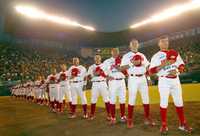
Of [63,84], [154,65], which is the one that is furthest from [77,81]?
[154,65]

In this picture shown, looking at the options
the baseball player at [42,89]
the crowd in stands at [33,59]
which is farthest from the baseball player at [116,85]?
the crowd in stands at [33,59]

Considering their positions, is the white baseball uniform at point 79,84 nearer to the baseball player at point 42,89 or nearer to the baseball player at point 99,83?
the baseball player at point 99,83

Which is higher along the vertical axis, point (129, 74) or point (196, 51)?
point (196, 51)

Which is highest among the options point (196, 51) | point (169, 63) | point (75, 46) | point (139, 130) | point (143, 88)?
point (75, 46)

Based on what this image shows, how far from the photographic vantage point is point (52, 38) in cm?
5484

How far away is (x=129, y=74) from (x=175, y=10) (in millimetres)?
39996

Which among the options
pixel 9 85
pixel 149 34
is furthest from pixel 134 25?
pixel 9 85

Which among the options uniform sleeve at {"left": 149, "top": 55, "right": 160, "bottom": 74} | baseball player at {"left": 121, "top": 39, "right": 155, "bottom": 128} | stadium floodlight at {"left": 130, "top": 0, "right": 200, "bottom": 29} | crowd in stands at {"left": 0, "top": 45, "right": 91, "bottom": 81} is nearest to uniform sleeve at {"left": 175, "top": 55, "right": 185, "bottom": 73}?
uniform sleeve at {"left": 149, "top": 55, "right": 160, "bottom": 74}

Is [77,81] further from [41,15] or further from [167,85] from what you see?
[41,15]

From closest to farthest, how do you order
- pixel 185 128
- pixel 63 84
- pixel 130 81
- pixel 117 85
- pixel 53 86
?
pixel 185 128 → pixel 130 81 → pixel 117 85 → pixel 63 84 → pixel 53 86

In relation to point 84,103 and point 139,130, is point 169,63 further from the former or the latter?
point 84,103

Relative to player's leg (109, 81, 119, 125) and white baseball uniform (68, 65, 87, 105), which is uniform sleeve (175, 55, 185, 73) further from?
white baseball uniform (68, 65, 87, 105)

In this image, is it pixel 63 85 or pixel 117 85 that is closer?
pixel 117 85

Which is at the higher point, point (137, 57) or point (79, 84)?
point (137, 57)
